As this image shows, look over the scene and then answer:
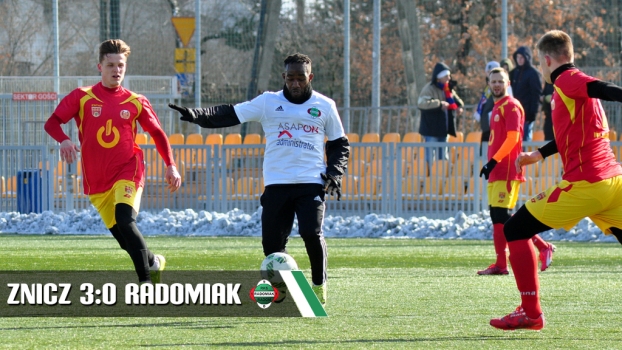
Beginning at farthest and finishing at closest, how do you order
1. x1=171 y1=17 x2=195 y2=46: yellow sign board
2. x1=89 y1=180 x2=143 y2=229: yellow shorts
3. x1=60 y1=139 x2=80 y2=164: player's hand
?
x1=171 y1=17 x2=195 y2=46: yellow sign board < x1=89 y1=180 x2=143 y2=229: yellow shorts < x1=60 y1=139 x2=80 y2=164: player's hand

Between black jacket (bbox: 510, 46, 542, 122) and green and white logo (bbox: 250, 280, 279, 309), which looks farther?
black jacket (bbox: 510, 46, 542, 122)

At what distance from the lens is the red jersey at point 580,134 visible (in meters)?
7.18

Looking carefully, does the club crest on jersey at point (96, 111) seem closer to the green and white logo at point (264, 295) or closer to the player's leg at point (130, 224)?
the player's leg at point (130, 224)

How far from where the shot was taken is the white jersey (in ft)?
27.3

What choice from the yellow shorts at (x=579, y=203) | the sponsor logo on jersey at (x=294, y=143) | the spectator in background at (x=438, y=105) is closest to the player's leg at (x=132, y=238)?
the sponsor logo on jersey at (x=294, y=143)

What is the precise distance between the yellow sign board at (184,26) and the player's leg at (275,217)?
58.0ft

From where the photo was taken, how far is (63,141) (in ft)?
29.1

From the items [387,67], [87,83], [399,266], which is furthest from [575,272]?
[387,67]

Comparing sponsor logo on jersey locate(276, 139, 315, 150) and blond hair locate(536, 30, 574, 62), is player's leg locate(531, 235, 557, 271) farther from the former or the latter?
blond hair locate(536, 30, 574, 62)

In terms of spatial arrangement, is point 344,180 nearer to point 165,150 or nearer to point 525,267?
point 165,150

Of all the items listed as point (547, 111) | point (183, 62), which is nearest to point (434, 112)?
point (547, 111)

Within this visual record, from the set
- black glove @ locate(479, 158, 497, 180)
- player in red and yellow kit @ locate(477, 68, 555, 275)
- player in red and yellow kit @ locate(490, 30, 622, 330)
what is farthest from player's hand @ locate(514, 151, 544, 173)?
player in red and yellow kit @ locate(477, 68, 555, 275)

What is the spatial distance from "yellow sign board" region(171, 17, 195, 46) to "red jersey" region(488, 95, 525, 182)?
1503cm

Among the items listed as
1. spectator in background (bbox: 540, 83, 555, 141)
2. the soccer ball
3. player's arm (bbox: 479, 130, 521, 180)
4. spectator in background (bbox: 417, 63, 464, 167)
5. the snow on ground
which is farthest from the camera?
spectator in background (bbox: 417, 63, 464, 167)
